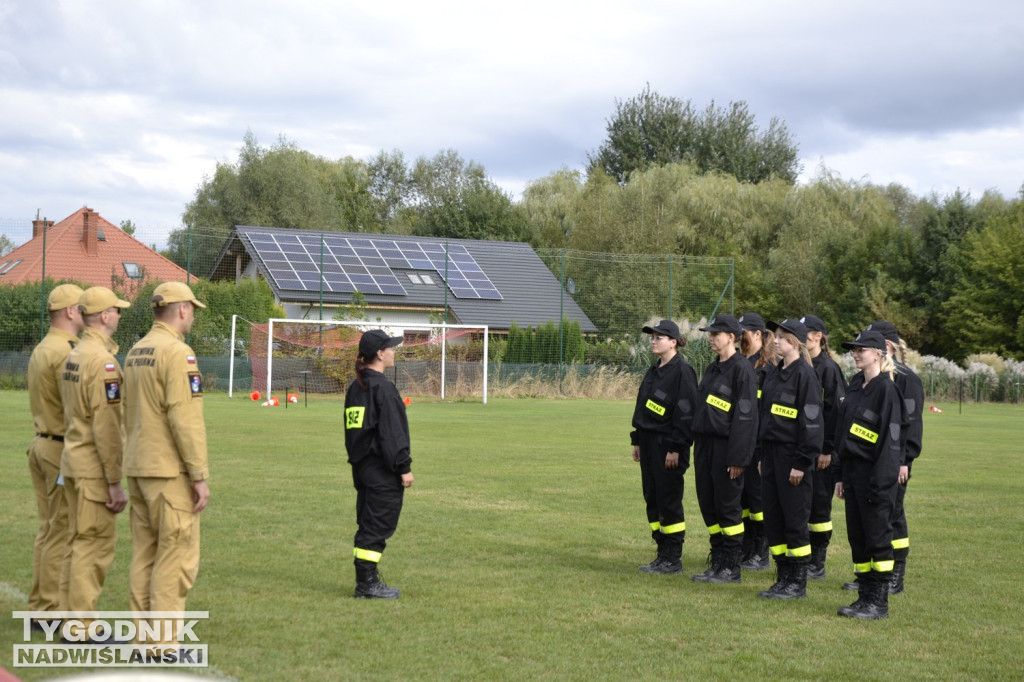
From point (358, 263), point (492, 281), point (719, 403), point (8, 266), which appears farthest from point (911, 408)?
point (8, 266)

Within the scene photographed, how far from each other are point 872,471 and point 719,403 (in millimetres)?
1429

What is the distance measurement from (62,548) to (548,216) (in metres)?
55.9

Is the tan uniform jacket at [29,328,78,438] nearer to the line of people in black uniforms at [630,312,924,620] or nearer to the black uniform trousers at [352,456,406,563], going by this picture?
the black uniform trousers at [352,456,406,563]

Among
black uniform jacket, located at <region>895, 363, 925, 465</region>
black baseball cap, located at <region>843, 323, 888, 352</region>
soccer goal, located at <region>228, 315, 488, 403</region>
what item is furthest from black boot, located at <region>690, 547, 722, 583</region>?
soccer goal, located at <region>228, 315, 488, 403</region>

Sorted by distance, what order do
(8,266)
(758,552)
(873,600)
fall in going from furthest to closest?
(8,266) < (758,552) < (873,600)

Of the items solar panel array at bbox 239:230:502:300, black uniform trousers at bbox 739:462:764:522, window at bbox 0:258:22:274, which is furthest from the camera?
solar panel array at bbox 239:230:502:300

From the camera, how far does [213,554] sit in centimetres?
877

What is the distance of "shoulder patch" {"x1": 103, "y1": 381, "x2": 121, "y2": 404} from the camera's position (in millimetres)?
6051

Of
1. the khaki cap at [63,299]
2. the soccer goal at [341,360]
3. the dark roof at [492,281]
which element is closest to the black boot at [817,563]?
the khaki cap at [63,299]

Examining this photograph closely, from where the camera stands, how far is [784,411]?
7875 mm

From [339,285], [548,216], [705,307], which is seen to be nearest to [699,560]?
[339,285]

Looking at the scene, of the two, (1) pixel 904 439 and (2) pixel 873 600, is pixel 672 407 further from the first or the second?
(2) pixel 873 600

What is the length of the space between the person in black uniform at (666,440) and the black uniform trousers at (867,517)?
1.52 m

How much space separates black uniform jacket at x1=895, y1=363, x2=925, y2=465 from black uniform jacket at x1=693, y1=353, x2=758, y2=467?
107cm
